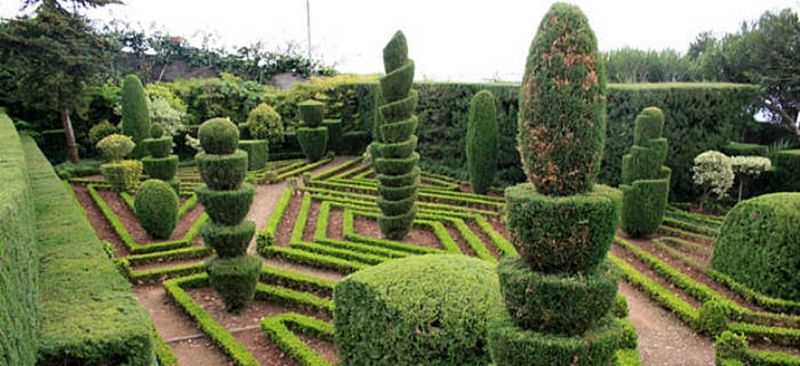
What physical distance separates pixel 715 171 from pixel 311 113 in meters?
16.1

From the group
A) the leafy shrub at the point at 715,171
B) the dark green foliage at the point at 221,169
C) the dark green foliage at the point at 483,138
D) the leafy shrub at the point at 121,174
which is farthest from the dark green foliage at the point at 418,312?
the leafy shrub at the point at 121,174

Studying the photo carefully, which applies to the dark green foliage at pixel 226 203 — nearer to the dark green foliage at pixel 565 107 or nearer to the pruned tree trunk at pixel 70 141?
the dark green foliage at pixel 565 107

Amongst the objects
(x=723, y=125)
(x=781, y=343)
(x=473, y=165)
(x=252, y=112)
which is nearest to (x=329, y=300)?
(x=781, y=343)

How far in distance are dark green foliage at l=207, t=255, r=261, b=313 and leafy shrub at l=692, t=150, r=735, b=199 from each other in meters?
12.3

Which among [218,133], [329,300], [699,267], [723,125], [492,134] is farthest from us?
[492,134]

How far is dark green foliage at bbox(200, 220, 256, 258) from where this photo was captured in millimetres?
9555

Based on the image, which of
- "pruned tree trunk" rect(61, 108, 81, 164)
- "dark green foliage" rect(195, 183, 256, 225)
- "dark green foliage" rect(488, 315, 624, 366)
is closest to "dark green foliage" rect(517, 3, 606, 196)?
"dark green foliage" rect(488, 315, 624, 366)

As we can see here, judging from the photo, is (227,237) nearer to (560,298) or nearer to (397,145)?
(397,145)

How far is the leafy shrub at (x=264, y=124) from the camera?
2503 centimetres

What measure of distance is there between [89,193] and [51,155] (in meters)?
6.74

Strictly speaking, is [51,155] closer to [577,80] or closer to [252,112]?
[252,112]

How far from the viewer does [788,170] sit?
15805mm

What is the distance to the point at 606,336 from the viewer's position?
443 centimetres

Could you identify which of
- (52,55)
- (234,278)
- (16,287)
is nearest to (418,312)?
(16,287)
